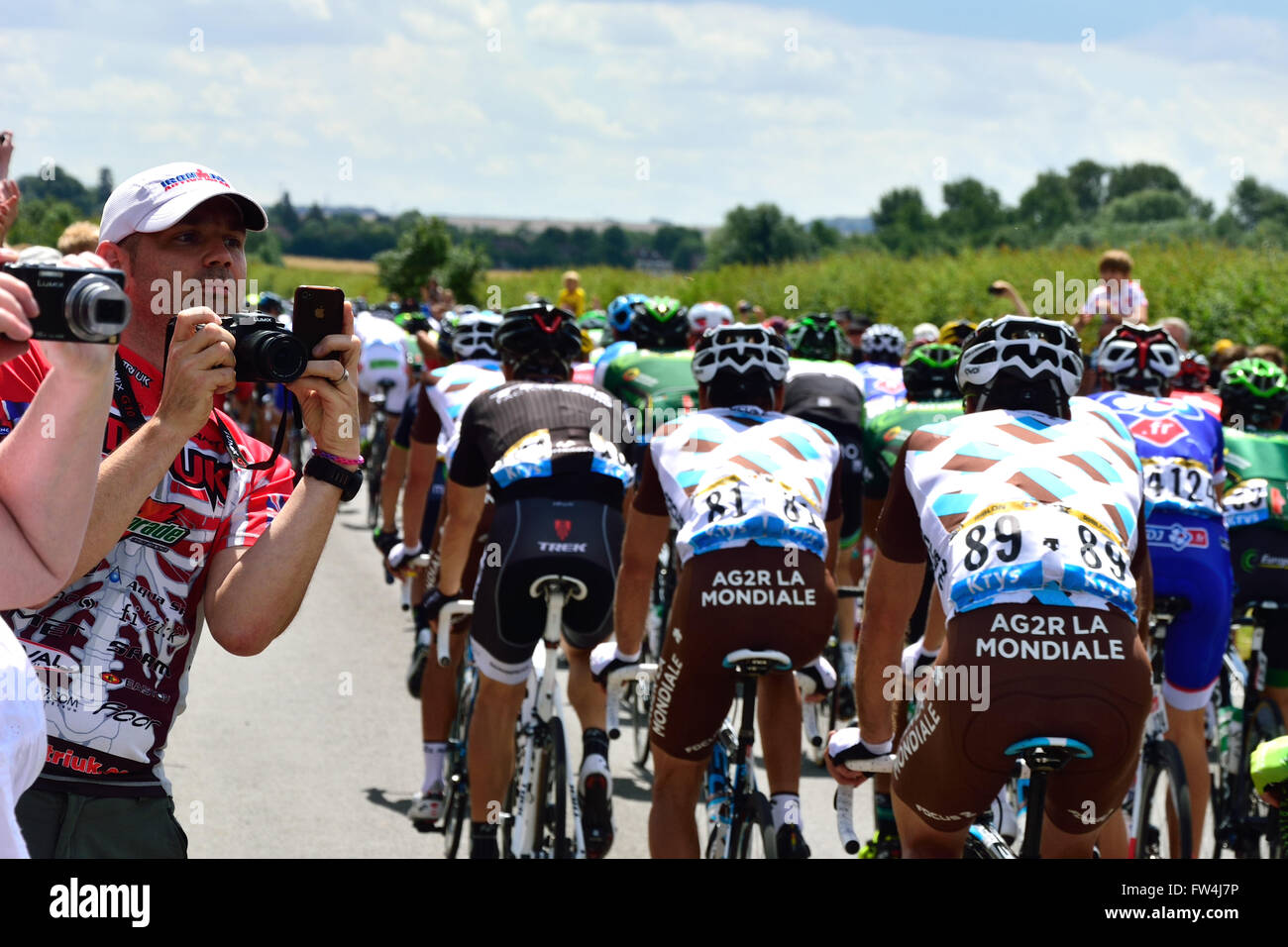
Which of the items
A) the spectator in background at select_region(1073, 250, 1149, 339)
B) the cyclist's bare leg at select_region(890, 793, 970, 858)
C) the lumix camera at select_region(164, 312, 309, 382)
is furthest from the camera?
the spectator in background at select_region(1073, 250, 1149, 339)

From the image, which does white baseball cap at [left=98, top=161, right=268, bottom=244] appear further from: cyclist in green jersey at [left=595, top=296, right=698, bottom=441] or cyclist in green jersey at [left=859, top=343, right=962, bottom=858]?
cyclist in green jersey at [left=595, top=296, right=698, bottom=441]

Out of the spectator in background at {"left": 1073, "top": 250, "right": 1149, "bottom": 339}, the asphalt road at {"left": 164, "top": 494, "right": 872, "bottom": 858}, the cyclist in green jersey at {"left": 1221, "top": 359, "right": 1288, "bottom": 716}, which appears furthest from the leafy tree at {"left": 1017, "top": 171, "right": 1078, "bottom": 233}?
the cyclist in green jersey at {"left": 1221, "top": 359, "right": 1288, "bottom": 716}

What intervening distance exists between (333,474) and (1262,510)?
488 cm

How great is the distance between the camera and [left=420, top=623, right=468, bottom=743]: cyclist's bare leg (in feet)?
22.6

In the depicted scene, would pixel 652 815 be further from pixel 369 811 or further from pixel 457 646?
pixel 369 811

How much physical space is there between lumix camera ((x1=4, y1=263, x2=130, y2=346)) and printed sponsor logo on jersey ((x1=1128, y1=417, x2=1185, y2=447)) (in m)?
4.70

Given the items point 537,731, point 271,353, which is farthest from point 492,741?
point 271,353

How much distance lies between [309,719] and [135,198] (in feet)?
22.0

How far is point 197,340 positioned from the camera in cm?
264

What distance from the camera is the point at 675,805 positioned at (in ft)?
16.5

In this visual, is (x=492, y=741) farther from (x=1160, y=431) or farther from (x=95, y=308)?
(x=95, y=308)

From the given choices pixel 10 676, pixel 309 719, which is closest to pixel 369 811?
pixel 309 719

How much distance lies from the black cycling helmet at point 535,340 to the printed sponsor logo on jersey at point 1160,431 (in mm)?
2280

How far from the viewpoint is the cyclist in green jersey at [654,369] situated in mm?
7992
